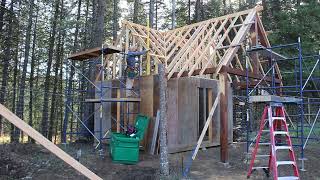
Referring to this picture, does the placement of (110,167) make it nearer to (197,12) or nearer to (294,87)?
(294,87)

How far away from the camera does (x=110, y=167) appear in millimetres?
8305

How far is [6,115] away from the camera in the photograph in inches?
147

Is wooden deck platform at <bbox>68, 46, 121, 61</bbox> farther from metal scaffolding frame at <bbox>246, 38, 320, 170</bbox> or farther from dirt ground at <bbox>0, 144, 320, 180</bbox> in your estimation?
metal scaffolding frame at <bbox>246, 38, 320, 170</bbox>

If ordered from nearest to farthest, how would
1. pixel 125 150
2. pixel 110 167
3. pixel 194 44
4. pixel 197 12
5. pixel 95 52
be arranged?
pixel 110 167 → pixel 125 150 → pixel 95 52 → pixel 194 44 → pixel 197 12

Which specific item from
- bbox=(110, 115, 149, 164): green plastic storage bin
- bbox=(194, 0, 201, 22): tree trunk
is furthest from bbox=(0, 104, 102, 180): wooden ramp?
bbox=(194, 0, 201, 22): tree trunk

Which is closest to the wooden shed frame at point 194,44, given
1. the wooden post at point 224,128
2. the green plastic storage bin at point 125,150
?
the wooden post at point 224,128

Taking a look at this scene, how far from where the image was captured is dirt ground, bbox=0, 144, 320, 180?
23.4 feet

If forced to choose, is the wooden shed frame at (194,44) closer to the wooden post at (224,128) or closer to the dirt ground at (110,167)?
the wooden post at (224,128)

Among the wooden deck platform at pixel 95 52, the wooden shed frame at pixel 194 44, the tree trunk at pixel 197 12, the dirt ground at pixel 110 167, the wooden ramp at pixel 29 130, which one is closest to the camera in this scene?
the wooden ramp at pixel 29 130

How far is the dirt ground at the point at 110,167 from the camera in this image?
7133 mm

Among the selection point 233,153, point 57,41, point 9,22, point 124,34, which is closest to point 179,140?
point 233,153

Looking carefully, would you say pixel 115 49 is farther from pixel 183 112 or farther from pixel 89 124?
pixel 89 124

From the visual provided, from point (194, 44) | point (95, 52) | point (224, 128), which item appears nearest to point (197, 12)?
point (194, 44)

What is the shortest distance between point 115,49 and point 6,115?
6.21m
